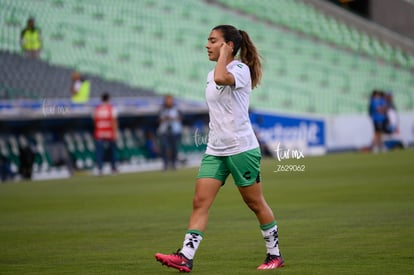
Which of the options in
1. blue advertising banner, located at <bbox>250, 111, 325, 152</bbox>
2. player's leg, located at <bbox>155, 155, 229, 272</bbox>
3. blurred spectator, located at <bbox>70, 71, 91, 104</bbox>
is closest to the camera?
player's leg, located at <bbox>155, 155, 229, 272</bbox>

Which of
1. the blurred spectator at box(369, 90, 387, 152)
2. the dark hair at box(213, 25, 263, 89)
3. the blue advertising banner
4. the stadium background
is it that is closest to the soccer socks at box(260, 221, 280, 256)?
the dark hair at box(213, 25, 263, 89)

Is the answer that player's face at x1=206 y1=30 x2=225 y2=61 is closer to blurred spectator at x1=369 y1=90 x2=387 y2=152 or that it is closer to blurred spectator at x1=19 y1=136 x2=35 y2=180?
blurred spectator at x1=19 y1=136 x2=35 y2=180

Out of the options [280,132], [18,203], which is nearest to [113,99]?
[280,132]

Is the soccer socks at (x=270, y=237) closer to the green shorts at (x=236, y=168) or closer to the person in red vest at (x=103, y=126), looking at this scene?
the green shorts at (x=236, y=168)

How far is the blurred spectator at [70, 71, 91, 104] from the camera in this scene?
29.9 m

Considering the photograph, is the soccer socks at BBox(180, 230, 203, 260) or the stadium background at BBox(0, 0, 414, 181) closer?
the soccer socks at BBox(180, 230, 203, 260)

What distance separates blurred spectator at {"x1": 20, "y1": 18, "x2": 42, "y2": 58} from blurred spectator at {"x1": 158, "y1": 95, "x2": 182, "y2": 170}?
4788mm

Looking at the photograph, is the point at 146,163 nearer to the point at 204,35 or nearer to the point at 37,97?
the point at 37,97

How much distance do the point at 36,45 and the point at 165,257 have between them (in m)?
23.6

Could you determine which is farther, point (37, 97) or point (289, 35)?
point (289, 35)

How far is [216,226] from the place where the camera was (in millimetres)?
13203

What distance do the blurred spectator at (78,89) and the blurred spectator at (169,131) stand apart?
2.48 m

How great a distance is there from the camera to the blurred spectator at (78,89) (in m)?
29.9

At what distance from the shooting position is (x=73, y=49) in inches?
1321
